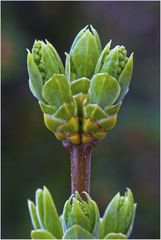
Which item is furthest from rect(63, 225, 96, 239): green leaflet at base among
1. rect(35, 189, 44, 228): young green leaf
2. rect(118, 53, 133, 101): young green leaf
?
rect(118, 53, 133, 101): young green leaf

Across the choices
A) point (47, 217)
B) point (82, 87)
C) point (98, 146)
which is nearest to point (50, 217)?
point (47, 217)

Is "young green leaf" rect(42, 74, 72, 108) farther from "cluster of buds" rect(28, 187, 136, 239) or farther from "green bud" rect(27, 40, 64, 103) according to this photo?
"cluster of buds" rect(28, 187, 136, 239)

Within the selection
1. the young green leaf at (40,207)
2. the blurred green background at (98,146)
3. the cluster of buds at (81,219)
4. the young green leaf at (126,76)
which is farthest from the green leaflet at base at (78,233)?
the blurred green background at (98,146)

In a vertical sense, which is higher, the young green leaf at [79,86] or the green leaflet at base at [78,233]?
the young green leaf at [79,86]

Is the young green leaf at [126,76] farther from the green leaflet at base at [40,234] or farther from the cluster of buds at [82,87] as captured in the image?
the green leaflet at base at [40,234]

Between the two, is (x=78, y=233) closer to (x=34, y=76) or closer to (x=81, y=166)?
(x=81, y=166)

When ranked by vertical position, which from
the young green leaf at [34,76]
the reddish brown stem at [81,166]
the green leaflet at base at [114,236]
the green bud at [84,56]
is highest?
the green bud at [84,56]
